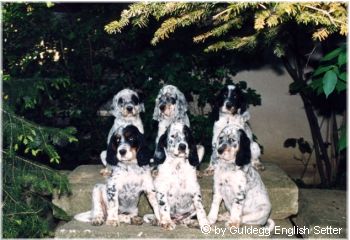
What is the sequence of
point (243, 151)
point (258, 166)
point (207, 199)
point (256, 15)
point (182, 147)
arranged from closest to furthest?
point (256, 15) → point (182, 147) → point (243, 151) → point (207, 199) → point (258, 166)

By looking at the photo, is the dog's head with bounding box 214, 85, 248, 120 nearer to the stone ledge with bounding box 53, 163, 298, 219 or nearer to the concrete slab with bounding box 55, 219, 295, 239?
the stone ledge with bounding box 53, 163, 298, 219

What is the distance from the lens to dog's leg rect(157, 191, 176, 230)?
206 inches

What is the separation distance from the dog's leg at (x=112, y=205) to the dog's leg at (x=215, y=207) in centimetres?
92

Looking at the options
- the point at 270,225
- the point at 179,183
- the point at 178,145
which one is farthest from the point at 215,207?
the point at 178,145

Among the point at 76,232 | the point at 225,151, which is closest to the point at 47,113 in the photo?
the point at 76,232

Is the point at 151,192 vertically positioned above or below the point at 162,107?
below

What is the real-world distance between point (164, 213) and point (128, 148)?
724 millimetres

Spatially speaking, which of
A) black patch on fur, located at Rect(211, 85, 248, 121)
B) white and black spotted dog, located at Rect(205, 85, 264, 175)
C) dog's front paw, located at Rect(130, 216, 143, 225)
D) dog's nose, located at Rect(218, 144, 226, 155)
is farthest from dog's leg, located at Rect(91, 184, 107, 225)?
black patch on fur, located at Rect(211, 85, 248, 121)

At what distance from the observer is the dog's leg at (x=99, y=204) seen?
5.40m

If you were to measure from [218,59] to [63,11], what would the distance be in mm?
2503

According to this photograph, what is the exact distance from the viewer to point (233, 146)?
511cm

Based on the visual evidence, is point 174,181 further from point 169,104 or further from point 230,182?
point 169,104

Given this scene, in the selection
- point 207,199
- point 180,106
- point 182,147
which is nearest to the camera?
point 182,147

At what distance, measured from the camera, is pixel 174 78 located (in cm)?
770
